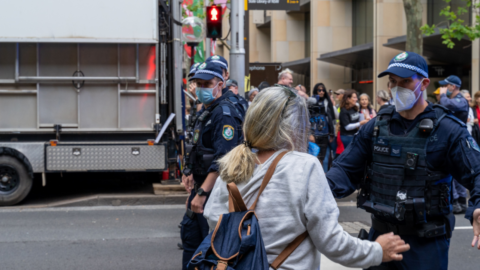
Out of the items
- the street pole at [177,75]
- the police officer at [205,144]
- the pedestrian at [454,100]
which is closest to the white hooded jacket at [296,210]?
the police officer at [205,144]

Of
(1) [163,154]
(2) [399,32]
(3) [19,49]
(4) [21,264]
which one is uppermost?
(2) [399,32]

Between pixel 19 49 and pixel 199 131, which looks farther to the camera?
pixel 19 49

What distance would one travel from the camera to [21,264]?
591cm

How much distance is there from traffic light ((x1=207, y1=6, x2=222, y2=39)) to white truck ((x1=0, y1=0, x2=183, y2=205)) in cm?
169

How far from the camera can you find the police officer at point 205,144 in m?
4.22

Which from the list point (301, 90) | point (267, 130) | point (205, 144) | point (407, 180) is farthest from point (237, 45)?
point (267, 130)

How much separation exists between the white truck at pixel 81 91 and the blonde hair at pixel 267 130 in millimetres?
6549

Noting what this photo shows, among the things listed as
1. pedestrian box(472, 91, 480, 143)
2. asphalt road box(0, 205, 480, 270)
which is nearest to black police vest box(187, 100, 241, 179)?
asphalt road box(0, 205, 480, 270)

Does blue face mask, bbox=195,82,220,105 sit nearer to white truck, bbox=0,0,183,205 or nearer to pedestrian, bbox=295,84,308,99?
pedestrian, bbox=295,84,308,99

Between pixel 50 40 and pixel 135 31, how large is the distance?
4.35ft

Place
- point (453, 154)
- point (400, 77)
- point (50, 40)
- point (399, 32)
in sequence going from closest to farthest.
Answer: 1. point (453, 154)
2. point (400, 77)
3. point (50, 40)
4. point (399, 32)

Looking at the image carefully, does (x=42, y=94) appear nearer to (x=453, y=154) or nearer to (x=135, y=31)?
(x=135, y=31)

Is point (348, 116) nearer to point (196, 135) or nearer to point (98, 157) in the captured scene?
point (98, 157)

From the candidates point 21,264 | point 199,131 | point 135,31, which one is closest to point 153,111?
point 135,31
